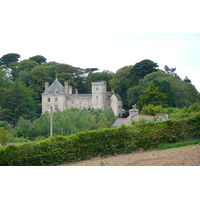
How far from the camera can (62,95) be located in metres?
50.6

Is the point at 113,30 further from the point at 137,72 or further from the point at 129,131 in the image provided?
the point at 137,72

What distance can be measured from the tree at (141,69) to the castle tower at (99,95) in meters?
5.49

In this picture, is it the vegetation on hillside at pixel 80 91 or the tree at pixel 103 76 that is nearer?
the vegetation on hillside at pixel 80 91

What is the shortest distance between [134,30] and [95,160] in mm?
4529

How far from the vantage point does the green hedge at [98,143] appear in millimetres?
11109

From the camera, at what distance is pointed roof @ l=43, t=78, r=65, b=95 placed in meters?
50.8

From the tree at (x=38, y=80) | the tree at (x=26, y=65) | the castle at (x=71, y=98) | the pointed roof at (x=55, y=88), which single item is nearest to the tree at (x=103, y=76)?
the castle at (x=71, y=98)

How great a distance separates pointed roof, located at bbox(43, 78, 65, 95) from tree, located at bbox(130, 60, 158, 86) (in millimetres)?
11542

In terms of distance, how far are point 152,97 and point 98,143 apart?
27267mm

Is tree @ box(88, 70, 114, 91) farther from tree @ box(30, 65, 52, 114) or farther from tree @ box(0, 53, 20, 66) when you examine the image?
tree @ box(0, 53, 20, 66)

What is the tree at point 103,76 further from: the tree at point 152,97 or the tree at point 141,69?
the tree at point 152,97

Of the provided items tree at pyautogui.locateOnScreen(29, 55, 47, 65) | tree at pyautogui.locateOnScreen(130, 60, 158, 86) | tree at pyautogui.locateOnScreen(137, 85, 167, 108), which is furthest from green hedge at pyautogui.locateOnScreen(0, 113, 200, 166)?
tree at pyautogui.locateOnScreen(29, 55, 47, 65)

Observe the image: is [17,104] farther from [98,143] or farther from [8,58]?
[98,143]
